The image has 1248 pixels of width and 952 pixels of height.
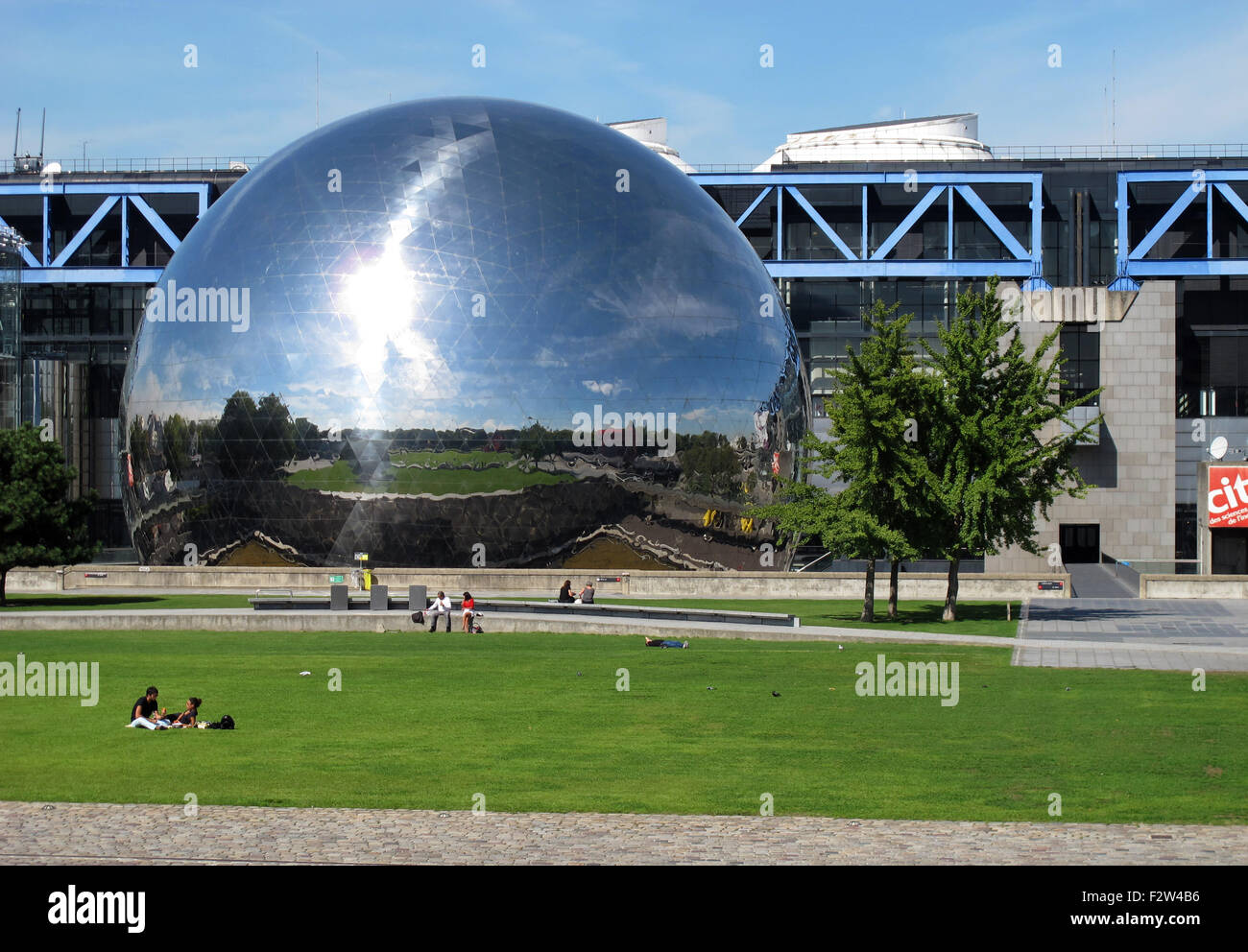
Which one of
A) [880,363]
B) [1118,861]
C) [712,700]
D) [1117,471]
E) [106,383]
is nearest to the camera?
[1118,861]

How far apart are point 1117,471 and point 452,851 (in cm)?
5455

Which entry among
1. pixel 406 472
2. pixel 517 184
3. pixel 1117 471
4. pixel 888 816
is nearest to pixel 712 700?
pixel 888 816

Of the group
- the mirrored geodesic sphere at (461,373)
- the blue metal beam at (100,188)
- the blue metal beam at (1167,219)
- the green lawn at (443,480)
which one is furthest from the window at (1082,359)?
the blue metal beam at (100,188)

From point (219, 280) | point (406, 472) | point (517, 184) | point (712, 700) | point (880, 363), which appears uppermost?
point (517, 184)

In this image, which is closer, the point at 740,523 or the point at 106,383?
the point at 740,523

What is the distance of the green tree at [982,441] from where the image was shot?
34.2 m

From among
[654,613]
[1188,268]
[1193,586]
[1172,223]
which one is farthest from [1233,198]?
[654,613]

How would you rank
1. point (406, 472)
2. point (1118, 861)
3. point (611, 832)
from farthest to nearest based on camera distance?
point (406, 472) < point (611, 832) < point (1118, 861)

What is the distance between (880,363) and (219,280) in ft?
71.3

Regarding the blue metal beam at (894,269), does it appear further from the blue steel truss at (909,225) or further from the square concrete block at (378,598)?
the square concrete block at (378,598)

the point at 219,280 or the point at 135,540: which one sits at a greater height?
the point at 219,280

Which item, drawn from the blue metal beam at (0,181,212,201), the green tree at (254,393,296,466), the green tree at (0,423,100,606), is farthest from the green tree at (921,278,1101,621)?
the blue metal beam at (0,181,212,201)

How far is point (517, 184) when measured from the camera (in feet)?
145
